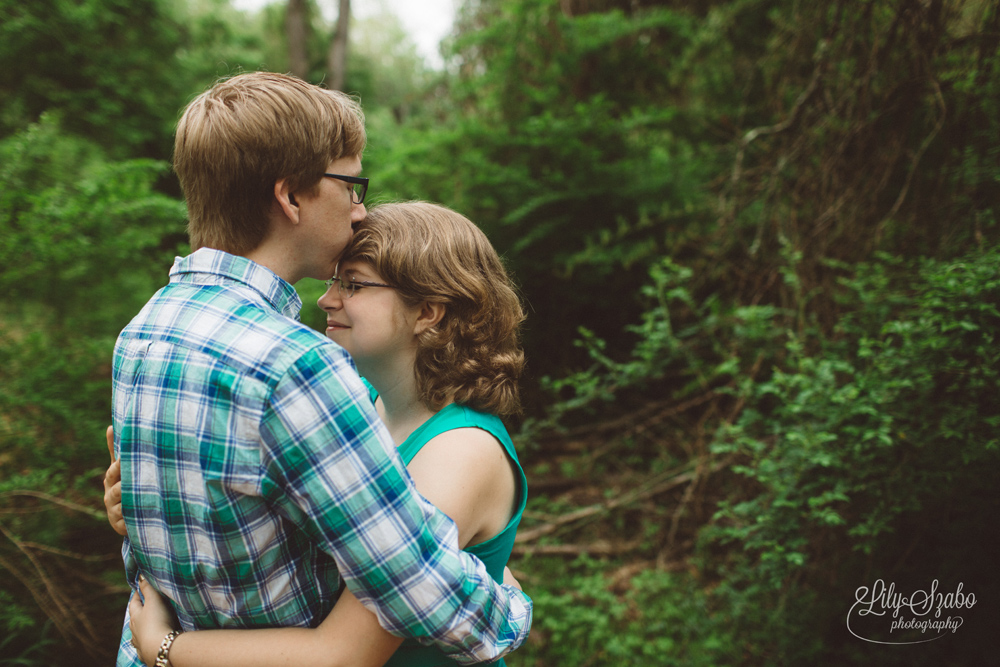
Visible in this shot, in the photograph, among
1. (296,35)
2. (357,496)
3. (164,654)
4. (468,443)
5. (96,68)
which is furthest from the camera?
(296,35)

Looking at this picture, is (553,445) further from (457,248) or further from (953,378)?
(457,248)

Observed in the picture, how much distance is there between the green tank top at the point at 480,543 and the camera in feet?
4.32

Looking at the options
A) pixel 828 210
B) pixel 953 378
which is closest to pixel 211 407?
pixel 953 378

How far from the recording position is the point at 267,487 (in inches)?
38.0

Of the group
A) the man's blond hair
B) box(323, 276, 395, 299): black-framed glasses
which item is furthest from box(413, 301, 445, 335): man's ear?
the man's blond hair

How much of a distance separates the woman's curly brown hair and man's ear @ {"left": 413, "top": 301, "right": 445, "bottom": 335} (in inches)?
0.7

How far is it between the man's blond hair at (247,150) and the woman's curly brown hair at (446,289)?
0.95 feet

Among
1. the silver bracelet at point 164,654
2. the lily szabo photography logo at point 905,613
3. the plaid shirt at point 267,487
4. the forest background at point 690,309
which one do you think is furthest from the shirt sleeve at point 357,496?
the lily szabo photography logo at point 905,613

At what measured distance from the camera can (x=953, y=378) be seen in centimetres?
228

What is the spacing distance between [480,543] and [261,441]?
0.64m

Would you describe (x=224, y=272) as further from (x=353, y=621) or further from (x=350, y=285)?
(x=353, y=621)

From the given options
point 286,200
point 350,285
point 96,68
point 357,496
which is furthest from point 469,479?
point 96,68

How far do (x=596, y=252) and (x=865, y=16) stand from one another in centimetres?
223

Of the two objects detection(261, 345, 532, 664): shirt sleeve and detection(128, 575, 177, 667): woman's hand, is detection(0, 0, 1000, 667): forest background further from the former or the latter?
detection(128, 575, 177, 667): woman's hand
